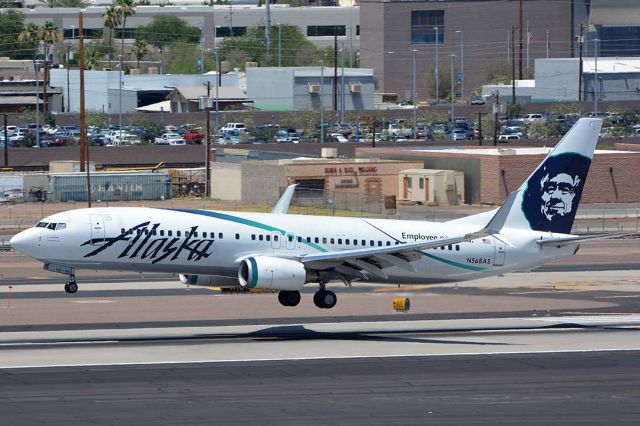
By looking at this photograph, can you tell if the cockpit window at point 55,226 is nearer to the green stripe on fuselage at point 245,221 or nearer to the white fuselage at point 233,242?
the white fuselage at point 233,242

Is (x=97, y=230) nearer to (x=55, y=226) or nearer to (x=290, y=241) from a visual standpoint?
(x=55, y=226)

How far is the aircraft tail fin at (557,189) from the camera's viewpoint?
54.9m

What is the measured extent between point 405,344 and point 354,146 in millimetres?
99065

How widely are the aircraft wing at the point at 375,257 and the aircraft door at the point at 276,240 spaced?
1.10 m

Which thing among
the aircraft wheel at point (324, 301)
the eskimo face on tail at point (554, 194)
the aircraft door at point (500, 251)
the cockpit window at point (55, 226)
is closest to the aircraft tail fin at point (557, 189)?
the eskimo face on tail at point (554, 194)

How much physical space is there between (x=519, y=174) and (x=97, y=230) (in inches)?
2710

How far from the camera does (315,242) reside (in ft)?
173

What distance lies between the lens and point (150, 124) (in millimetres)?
174750

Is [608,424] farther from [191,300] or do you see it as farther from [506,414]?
[191,300]

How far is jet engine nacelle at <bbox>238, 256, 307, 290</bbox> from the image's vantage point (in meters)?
49.8

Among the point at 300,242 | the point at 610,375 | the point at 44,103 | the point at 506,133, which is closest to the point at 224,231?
the point at 300,242

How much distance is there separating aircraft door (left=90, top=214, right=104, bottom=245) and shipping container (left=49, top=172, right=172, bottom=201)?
6374 centimetres

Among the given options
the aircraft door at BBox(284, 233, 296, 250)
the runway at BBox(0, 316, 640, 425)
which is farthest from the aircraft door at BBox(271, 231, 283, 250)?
the runway at BBox(0, 316, 640, 425)

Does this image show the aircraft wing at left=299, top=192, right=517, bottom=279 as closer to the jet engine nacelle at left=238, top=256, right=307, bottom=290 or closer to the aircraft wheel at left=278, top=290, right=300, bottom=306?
the jet engine nacelle at left=238, top=256, right=307, bottom=290
